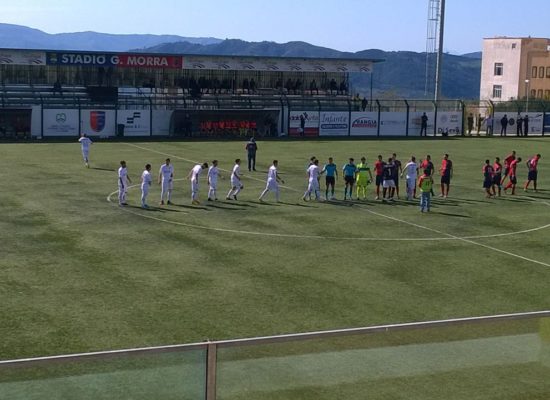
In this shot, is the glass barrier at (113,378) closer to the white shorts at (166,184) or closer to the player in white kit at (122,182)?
the player in white kit at (122,182)

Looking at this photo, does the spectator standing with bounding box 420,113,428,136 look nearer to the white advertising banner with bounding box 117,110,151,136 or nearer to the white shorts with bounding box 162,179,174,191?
the white advertising banner with bounding box 117,110,151,136

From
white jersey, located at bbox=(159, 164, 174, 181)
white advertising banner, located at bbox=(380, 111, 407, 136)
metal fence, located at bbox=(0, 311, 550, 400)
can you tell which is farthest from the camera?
white advertising banner, located at bbox=(380, 111, 407, 136)

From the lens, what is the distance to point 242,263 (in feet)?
66.3

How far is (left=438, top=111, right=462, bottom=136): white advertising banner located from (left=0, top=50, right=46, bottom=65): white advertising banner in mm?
31915

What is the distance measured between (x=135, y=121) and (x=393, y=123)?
2017cm

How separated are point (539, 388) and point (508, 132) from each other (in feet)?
210

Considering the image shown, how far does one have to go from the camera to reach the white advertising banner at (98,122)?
185 ft

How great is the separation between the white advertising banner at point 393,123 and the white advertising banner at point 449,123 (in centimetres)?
362

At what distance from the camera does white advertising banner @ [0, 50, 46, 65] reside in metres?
63.1

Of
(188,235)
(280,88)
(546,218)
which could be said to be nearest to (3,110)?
(280,88)

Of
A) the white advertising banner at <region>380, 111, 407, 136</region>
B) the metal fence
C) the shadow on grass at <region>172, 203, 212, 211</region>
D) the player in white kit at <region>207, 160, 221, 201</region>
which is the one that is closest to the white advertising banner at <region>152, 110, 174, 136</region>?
the white advertising banner at <region>380, 111, 407, 136</region>

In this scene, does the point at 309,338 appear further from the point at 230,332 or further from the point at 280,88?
the point at 280,88

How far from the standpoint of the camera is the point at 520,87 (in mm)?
118125

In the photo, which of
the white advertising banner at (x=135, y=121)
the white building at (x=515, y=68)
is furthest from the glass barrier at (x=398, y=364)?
the white building at (x=515, y=68)
